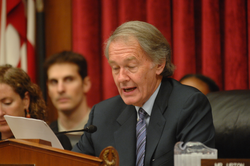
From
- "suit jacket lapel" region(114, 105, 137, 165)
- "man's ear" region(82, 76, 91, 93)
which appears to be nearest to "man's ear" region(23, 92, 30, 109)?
"suit jacket lapel" region(114, 105, 137, 165)

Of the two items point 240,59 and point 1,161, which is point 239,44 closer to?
point 240,59

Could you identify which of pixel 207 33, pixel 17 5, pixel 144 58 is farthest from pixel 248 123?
pixel 17 5

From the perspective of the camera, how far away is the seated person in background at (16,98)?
225cm

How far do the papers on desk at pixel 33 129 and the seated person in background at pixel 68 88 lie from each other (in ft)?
5.78

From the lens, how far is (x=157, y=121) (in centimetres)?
174

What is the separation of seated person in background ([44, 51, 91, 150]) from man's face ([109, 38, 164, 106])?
5.42 feet

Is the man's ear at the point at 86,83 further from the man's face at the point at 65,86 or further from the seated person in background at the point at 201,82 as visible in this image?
the seated person in background at the point at 201,82

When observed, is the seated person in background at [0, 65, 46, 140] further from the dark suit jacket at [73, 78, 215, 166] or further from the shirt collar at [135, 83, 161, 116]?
the shirt collar at [135, 83, 161, 116]

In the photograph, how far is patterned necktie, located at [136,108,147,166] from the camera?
1707 mm

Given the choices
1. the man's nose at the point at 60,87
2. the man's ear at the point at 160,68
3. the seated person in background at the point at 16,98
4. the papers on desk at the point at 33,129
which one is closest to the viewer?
the papers on desk at the point at 33,129

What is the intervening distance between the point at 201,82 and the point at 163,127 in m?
1.39

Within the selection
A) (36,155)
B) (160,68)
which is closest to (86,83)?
(160,68)

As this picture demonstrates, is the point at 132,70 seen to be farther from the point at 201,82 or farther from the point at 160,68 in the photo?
the point at 201,82

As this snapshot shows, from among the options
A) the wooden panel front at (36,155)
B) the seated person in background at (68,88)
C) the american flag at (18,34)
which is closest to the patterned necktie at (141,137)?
the wooden panel front at (36,155)
